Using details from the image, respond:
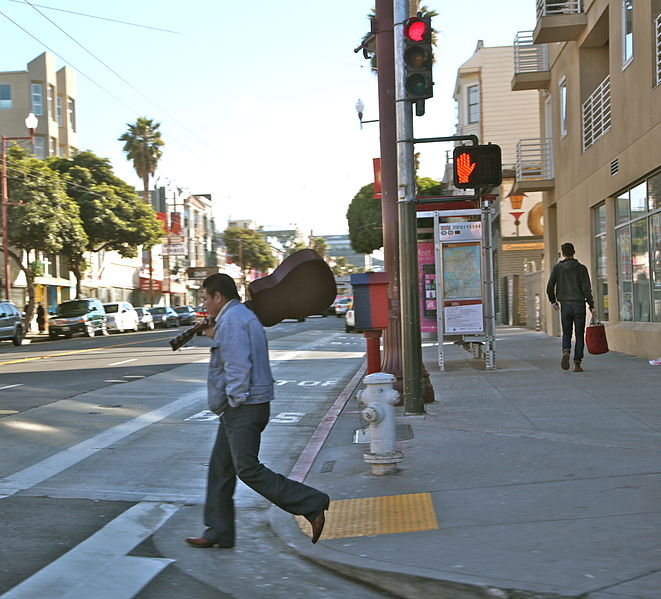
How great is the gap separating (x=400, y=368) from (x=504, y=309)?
30119mm

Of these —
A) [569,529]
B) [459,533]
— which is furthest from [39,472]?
[569,529]

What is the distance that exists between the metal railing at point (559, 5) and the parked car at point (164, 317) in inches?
1510

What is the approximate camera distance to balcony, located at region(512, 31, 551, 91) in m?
24.9

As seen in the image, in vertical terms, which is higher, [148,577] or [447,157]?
[447,157]

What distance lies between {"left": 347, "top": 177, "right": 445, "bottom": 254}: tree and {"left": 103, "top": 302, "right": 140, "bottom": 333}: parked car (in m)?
20.7

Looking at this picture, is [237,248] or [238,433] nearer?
[238,433]

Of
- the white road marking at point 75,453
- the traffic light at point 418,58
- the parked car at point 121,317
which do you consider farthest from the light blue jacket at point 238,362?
the parked car at point 121,317

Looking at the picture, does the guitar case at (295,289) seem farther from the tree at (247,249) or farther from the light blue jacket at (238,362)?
the tree at (247,249)

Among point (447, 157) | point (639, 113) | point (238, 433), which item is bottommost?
point (238, 433)

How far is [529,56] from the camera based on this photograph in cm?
2567

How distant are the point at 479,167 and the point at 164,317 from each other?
1889 inches

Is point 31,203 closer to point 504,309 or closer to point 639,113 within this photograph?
point 504,309

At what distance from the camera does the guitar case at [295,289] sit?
5.38 meters

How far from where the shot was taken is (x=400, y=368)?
1102 centimetres
